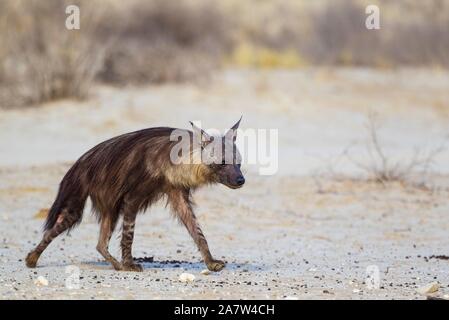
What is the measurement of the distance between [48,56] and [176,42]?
4165mm

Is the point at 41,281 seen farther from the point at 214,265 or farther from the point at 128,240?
the point at 214,265

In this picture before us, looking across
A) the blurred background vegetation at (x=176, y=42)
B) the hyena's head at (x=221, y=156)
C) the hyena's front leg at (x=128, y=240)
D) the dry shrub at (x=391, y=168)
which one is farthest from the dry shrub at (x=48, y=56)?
the hyena's head at (x=221, y=156)

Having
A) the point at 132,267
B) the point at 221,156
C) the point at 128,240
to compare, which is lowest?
the point at 132,267

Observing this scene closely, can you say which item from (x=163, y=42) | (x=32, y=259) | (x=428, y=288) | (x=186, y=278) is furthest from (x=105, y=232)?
(x=163, y=42)

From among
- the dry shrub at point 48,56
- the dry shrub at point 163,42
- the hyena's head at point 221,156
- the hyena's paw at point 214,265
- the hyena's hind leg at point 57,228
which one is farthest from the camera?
the dry shrub at point 163,42

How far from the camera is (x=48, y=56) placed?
15164 mm

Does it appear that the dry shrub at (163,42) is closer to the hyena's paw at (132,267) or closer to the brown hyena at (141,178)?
the brown hyena at (141,178)

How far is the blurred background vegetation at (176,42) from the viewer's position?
15.2m

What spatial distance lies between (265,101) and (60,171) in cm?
560

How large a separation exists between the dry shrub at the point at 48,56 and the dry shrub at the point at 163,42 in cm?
106

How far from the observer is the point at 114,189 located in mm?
6973

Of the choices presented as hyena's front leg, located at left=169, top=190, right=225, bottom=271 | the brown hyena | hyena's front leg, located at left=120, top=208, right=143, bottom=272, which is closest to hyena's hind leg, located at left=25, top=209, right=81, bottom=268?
the brown hyena
